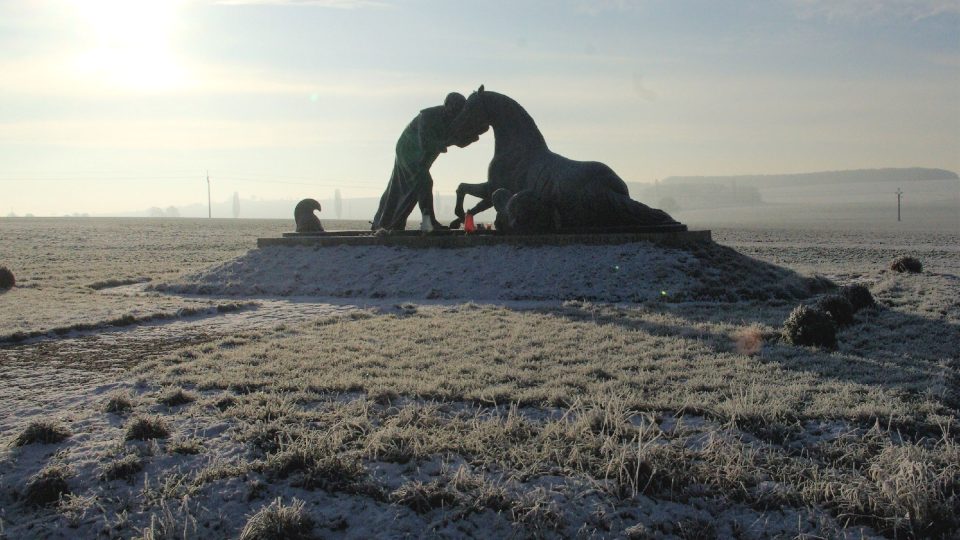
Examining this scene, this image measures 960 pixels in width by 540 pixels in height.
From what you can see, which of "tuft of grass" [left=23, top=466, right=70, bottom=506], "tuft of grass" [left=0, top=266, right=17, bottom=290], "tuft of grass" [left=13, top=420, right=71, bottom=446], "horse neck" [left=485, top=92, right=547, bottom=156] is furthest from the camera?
"tuft of grass" [left=0, top=266, right=17, bottom=290]

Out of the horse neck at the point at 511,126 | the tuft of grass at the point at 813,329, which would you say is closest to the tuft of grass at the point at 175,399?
the tuft of grass at the point at 813,329

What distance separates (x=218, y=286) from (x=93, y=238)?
3173 cm

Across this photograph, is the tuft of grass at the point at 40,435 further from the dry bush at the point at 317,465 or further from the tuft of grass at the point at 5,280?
the tuft of grass at the point at 5,280

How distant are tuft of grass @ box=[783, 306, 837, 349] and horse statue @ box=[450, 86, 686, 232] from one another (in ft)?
22.7

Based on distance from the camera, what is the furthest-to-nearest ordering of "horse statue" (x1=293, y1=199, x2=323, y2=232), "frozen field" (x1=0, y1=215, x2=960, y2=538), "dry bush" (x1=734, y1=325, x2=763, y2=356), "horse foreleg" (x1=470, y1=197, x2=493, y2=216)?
1. "horse statue" (x1=293, y1=199, x2=323, y2=232)
2. "horse foreleg" (x1=470, y1=197, x2=493, y2=216)
3. "dry bush" (x1=734, y1=325, x2=763, y2=356)
4. "frozen field" (x1=0, y1=215, x2=960, y2=538)

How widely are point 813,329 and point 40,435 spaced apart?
25.1 ft

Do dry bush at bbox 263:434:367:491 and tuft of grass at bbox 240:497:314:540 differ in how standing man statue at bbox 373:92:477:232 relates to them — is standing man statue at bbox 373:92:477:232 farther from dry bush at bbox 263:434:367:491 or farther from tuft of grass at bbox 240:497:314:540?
tuft of grass at bbox 240:497:314:540

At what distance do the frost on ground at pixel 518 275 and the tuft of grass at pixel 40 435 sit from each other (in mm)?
8553

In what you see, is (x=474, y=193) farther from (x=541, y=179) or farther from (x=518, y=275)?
(x=518, y=275)

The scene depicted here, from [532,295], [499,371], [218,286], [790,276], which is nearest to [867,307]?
[790,276]

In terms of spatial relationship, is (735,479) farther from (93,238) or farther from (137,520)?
(93,238)

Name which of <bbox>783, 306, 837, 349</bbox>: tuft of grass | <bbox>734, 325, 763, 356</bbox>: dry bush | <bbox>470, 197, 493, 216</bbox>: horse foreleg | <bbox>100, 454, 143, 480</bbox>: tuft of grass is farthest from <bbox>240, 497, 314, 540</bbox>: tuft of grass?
<bbox>470, 197, 493, 216</bbox>: horse foreleg

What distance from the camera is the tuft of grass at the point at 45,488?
4.57 metres

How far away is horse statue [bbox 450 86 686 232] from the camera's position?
1534cm
